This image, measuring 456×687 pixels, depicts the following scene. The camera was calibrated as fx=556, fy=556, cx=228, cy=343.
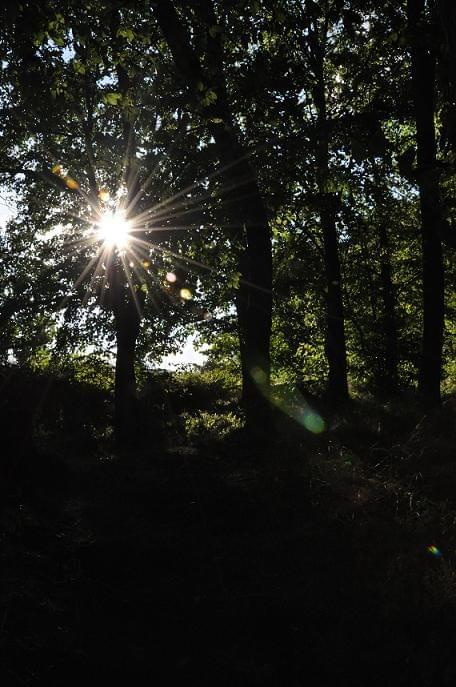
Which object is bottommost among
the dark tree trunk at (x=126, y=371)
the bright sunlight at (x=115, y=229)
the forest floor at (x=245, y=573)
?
the forest floor at (x=245, y=573)

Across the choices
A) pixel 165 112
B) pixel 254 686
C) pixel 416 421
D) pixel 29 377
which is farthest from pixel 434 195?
pixel 29 377

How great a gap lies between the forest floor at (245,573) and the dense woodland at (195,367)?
3 centimetres

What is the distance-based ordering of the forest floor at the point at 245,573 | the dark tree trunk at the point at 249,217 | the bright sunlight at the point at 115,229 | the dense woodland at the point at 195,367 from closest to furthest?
the forest floor at the point at 245,573 < the dense woodland at the point at 195,367 < the dark tree trunk at the point at 249,217 < the bright sunlight at the point at 115,229

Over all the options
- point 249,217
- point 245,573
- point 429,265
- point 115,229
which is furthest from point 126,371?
point 245,573

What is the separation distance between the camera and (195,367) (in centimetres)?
2069

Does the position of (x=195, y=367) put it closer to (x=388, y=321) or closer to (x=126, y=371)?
(x=126, y=371)

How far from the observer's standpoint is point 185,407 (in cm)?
2259

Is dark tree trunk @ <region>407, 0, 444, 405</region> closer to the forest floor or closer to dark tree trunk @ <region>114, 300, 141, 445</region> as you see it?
the forest floor

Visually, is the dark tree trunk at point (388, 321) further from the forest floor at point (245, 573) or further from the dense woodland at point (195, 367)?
the forest floor at point (245, 573)

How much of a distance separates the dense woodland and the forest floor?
0.10ft

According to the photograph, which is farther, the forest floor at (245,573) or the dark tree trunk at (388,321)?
the dark tree trunk at (388,321)

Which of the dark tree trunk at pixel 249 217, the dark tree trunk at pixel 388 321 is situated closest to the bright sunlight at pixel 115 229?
the dark tree trunk at pixel 249 217

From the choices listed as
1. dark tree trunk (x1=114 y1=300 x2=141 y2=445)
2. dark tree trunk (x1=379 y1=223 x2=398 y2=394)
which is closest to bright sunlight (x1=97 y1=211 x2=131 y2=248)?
dark tree trunk (x1=114 y1=300 x2=141 y2=445)

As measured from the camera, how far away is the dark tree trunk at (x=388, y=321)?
21.9 metres
